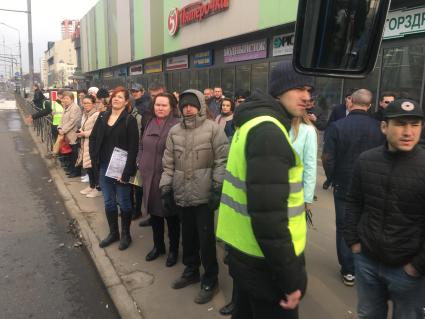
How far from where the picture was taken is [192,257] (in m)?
3.77

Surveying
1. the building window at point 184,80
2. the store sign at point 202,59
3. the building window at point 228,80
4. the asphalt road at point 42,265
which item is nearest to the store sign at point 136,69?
the building window at point 184,80

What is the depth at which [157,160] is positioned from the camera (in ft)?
13.3

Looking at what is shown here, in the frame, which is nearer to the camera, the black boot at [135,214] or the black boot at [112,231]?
the black boot at [112,231]

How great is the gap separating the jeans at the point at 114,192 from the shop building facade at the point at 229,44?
1917 mm

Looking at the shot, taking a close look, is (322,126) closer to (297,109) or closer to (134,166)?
(134,166)

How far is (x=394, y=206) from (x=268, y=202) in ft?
2.89

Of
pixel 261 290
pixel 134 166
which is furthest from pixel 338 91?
pixel 261 290

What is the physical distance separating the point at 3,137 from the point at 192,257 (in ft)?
47.0

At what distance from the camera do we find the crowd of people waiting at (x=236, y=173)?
79.4 inches

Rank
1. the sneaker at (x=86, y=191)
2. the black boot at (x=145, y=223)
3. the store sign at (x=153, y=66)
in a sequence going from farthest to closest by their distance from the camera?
the store sign at (x=153, y=66) < the sneaker at (x=86, y=191) < the black boot at (x=145, y=223)

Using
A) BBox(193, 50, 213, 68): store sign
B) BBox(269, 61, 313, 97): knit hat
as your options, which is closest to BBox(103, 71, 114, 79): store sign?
BBox(193, 50, 213, 68): store sign

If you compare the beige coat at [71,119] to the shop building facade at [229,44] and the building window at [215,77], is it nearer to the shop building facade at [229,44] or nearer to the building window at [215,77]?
the shop building facade at [229,44]

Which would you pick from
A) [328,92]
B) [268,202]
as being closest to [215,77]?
[328,92]

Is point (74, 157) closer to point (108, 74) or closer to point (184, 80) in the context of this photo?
point (184, 80)
